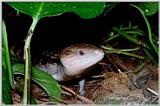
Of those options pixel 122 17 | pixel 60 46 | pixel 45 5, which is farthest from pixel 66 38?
pixel 45 5

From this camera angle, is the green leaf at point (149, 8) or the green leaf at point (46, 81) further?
the green leaf at point (149, 8)

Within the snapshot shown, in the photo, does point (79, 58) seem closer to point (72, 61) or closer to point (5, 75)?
point (72, 61)

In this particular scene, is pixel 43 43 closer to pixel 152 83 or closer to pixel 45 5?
pixel 152 83

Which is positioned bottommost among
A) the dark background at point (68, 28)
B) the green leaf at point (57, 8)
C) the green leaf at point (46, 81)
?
the green leaf at point (46, 81)

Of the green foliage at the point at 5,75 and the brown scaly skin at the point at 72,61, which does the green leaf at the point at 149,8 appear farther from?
the green foliage at the point at 5,75

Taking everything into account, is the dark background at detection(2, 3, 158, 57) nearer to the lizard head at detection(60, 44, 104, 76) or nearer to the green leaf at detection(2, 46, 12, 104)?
the lizard head at detection(60, 44, 104, 76)

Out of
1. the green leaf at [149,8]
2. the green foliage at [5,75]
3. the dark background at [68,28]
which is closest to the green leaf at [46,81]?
the green foliage at [5,75]

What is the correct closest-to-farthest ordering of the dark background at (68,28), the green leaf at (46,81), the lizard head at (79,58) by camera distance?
the green leaf at (46,81) → the lizard head at (79,58) → the dark background at (68,28)

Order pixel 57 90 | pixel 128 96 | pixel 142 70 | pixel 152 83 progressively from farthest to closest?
1. pixel 142 70
2. pixel 152 83
3. pixel 128 96
4. pixel 57 90
